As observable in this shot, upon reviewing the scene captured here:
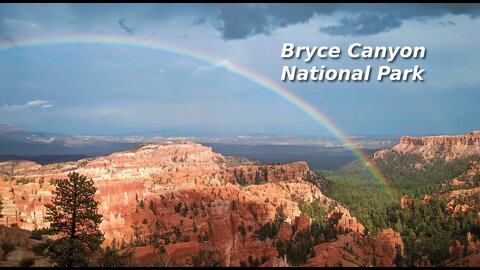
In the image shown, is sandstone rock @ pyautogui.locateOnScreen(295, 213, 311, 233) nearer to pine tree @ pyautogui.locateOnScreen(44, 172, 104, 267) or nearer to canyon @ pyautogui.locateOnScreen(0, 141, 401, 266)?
canyon @ pyautogui.locateOnScreen(0, 141, 401, 266)

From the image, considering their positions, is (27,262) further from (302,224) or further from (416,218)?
(416,218)

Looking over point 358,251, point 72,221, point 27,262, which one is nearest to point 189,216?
point 358,251

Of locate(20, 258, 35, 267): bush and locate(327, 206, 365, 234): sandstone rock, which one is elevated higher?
locate(327, 206, 365, 234): sandstone rock

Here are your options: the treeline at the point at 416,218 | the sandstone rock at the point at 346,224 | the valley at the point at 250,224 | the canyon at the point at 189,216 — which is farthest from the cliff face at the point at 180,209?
the treeline at the point at 416,218

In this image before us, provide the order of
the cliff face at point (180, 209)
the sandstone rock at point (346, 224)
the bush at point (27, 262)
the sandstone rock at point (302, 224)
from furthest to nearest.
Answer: the sandstone rock at point (346, 224), the sandstone rock at point (302, 224), the cliff face at point (180, 209), the bush at point (27, 262)

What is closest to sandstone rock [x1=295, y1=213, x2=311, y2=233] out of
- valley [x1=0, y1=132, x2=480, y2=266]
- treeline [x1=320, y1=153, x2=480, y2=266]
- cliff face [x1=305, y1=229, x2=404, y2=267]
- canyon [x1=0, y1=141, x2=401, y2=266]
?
canyon [x1=0, y1=141, x2=401, y2=266]

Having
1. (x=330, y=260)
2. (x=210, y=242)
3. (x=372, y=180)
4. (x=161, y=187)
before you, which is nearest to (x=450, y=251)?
(x=330, y=260)

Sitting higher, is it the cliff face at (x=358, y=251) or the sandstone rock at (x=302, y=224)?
the sandstone rock at (x=302, y=224)

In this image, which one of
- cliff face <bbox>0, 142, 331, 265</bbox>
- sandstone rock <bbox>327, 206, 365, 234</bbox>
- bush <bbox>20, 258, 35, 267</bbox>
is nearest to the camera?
bush <bbox>20, 258, 35, 267</bbox>

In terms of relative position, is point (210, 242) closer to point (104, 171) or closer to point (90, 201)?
point (90, 201)

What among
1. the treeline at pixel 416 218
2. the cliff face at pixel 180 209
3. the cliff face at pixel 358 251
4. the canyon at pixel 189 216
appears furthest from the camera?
the treeline at pixel 416 218

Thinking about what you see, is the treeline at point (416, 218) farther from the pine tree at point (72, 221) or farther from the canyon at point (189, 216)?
the pine tree at point (72, 221)

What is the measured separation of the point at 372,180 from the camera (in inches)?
7574

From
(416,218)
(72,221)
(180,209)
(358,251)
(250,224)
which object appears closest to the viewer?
(72,221)
